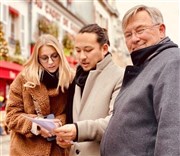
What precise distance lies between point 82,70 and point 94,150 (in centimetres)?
44

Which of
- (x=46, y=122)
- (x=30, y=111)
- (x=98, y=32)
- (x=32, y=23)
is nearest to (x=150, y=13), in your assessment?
(x=98, y=32)

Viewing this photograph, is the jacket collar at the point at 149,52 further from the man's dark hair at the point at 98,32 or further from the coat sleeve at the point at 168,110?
the man's dark hair at the point at 98,32

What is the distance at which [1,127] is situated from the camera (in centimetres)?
1020

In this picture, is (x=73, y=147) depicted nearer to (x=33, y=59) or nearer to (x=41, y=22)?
(x=33, y=59)

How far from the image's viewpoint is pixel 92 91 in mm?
2080

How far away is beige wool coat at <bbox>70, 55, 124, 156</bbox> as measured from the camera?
6.43 ft

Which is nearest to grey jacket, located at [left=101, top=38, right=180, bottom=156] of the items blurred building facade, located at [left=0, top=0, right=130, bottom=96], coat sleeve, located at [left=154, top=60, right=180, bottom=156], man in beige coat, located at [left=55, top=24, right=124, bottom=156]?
coat sleeve, located at [left=154, top=60, right=180, bottom=156]

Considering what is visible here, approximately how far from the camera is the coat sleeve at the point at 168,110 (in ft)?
4.03

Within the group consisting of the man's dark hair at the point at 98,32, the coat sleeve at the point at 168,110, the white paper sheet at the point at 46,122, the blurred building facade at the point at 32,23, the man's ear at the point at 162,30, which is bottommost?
the white paper sheet at the point at 46,122

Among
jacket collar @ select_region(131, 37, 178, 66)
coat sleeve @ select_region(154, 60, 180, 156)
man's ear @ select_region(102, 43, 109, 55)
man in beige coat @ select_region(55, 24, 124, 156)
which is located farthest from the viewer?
man's ear @ select_region(102, 43, 109, 55)

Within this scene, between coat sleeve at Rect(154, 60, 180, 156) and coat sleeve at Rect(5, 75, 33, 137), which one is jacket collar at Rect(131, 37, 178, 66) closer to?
coat sleeve at Rect(154, 60, 180, 156)

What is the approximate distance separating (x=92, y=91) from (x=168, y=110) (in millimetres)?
864

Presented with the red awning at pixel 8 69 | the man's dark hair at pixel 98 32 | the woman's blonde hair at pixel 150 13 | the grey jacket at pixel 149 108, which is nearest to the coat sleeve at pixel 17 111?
the man's dark hair at pixel 98 32

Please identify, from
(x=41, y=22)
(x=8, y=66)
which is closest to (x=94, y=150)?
(x=8, y=66)
